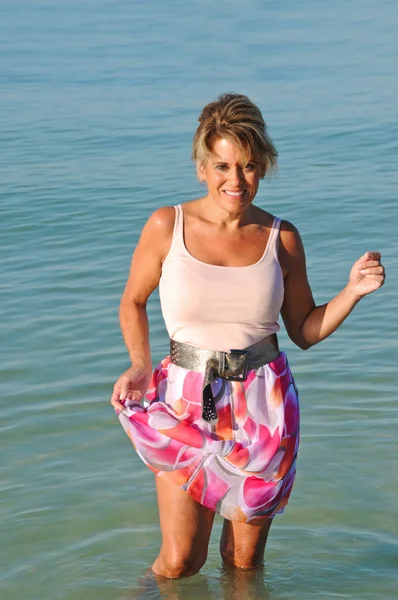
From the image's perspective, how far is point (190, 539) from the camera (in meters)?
4.39

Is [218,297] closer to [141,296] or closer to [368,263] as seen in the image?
[141,296]

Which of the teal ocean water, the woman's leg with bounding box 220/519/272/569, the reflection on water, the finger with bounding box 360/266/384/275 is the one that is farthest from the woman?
the teal ocean water

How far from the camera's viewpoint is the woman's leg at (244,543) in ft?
14.8

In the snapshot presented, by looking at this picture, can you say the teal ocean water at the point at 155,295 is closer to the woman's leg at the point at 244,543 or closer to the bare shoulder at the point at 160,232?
the woman's leg at the point at 244,543

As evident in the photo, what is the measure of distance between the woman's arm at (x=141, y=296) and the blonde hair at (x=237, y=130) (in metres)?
0.31

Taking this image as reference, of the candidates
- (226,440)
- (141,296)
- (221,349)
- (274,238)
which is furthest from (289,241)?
(226,440)

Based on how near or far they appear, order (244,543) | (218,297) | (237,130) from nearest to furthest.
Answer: (237,130)
(218,297)
(244,543)

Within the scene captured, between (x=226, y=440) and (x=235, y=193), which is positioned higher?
(x=235, y=193)

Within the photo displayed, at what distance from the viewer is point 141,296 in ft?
14.6

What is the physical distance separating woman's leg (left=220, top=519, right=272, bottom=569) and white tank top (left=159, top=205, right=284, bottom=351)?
741 millimetres

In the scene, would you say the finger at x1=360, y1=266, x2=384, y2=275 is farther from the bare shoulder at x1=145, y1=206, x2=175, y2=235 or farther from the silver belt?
the bare shoulder at x1=145, y1=206, x2=175, y2=235

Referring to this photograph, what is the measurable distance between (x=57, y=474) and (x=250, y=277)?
2416 millimetres

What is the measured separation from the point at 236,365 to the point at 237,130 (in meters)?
0.84

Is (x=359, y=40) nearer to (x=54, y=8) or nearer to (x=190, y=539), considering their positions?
(x=54, y=8)
